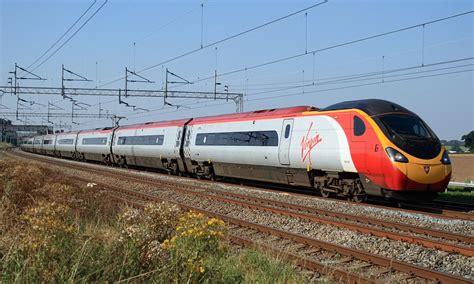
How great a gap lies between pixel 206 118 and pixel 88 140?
22797mm

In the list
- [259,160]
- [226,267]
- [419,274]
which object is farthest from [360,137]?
[226,267]

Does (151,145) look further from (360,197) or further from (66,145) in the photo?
(66,145)

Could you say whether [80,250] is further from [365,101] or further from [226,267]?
[365,101]

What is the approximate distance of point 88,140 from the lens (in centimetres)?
4309

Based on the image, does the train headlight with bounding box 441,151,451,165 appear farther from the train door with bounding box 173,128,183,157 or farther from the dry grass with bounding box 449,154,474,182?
the dry grass with bounding box 449,154,474,182

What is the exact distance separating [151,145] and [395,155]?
18737mm

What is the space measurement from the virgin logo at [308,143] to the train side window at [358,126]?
1466 mm

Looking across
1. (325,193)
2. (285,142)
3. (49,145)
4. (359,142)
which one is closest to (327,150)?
(359,142)

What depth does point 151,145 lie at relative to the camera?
29.1 metres

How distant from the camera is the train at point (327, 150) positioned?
1292 cm

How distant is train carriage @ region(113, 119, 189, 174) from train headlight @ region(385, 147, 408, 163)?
14.3 m

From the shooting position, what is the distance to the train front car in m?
12.7

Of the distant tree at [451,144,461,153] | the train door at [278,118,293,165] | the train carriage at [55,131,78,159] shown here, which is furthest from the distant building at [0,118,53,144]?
the train door at [278,118,293,165]

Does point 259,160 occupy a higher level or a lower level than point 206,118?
lower
